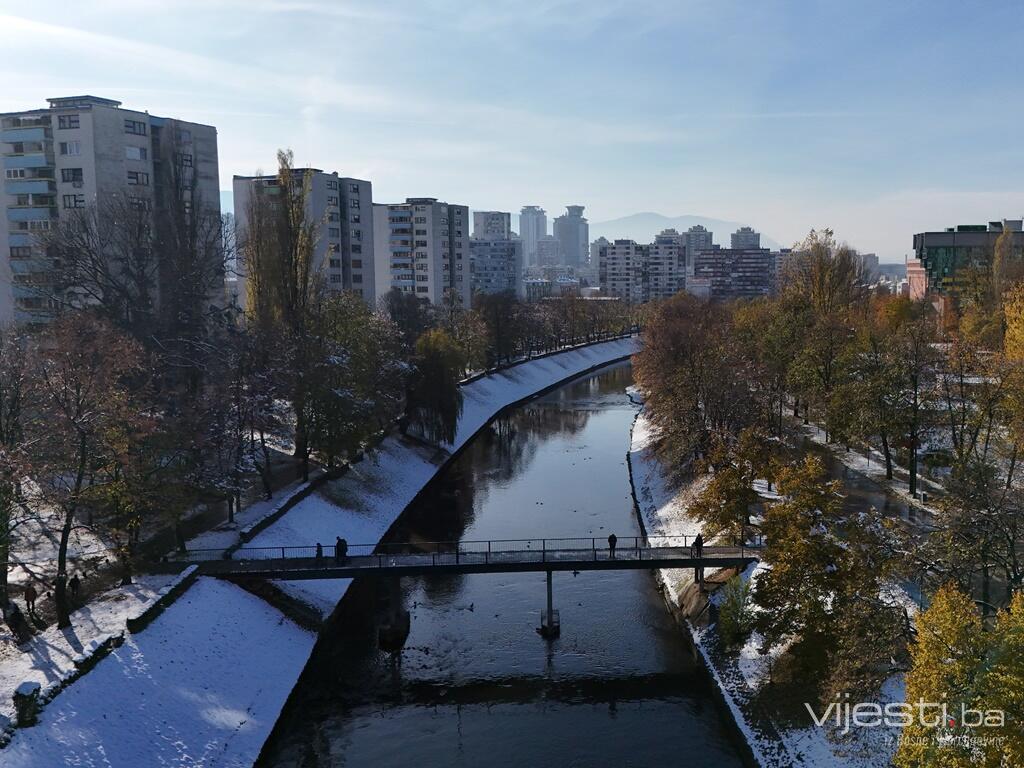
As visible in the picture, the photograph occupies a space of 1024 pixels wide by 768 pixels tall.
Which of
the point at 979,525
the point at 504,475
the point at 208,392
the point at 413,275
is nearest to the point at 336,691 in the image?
the point at 208,392

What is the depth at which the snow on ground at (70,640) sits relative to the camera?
23.9 meters

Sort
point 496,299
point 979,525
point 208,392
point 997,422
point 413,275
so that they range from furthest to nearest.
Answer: point 413,275 → point 496,299 → point 997,422 → point 208,392 → point 979,525

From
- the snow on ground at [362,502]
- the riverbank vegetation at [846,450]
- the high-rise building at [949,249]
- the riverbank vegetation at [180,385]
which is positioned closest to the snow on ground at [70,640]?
the riverbank vegetation at [180,385]

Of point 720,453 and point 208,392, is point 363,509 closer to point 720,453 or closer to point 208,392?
point 208,392

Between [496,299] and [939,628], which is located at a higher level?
[496,299]

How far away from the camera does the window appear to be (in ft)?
201

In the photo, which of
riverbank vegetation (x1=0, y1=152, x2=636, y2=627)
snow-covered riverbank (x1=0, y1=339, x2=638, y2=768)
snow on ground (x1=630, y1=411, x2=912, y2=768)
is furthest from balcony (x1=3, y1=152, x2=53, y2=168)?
snow on ground (x1=630, y1=411, x2=912, y2=768)

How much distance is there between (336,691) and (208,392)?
1726 cm

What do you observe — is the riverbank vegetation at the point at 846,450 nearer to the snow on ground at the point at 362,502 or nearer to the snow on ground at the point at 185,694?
the snow on ground at the point at 362,502

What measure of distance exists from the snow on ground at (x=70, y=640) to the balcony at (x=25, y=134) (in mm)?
42414

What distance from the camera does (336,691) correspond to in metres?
29.0

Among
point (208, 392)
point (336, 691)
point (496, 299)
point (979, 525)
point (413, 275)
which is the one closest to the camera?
point (979, 525)

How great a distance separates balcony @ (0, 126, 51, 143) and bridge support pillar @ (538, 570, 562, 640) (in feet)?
163

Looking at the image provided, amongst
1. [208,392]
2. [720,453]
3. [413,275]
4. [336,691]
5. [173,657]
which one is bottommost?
[336,691]
